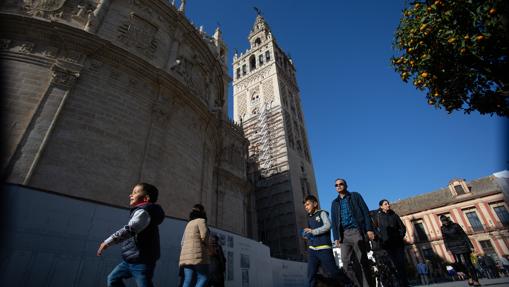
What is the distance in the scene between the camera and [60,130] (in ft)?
31.2

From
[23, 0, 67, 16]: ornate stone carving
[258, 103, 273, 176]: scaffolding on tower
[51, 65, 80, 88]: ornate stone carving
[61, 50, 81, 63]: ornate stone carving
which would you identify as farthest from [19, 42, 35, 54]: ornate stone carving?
[258, 103, 273, 176]: scaffolding on tower

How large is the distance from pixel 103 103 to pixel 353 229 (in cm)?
1088

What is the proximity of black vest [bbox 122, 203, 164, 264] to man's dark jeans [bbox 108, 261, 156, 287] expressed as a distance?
6cm

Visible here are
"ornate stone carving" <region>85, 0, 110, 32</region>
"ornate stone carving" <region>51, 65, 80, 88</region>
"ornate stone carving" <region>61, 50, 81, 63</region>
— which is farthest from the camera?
"ornate stone carving" <region>85, 0, 110, 32</region>

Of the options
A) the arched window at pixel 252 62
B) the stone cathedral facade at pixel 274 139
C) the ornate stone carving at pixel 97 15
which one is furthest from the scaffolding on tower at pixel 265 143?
the ornate stone carving at pixel 97 15

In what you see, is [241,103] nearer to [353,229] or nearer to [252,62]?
[252,62]

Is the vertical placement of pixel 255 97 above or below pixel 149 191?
above

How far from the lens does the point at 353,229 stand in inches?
182

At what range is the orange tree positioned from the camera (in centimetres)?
531

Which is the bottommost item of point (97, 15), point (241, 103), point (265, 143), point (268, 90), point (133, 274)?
point (133, 274)

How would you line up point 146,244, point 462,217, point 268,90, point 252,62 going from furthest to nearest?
point 252,62
point 268,90
point 462,217
point 146,244

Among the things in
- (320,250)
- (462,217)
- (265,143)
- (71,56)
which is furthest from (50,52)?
(462,217)

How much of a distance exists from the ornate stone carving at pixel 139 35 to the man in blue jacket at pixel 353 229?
12911 millimetres

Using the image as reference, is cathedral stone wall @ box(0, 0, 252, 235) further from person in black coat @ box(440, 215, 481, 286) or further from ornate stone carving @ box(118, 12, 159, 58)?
person in black coat @ box(440, 215, 481, 286)
